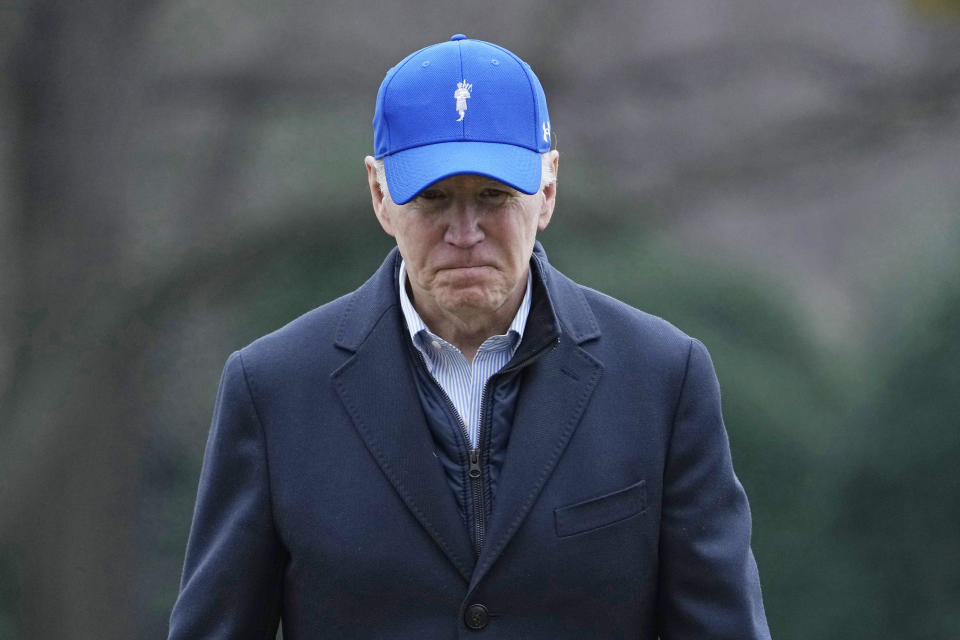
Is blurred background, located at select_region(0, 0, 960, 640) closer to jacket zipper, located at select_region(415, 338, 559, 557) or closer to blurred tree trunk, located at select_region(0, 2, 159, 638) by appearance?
blurred tree trunk, located at select_region(0, 2, 159, 638)

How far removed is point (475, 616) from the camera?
6.40 ft

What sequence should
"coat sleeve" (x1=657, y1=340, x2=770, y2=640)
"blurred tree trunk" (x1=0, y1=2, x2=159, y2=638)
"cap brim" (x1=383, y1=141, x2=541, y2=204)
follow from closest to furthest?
1. "cap brim" (x1=383, y1=141, x2=541, y2=204)
2. "coat sleeve" (x1=657, y1=340, x2=770, y2=640)
3. "blurred tree trunk" (x1=0, y1=2, x2=159, y2=638)

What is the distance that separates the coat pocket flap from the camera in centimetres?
198

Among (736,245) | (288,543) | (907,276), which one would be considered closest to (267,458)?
(288,543)

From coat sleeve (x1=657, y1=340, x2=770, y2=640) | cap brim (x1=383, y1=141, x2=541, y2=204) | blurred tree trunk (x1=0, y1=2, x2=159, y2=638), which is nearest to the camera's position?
cap brim (x1=383, y1=141, x2=541, y2=204)

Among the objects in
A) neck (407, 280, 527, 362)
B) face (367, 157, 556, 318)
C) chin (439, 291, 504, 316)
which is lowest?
neck (407, 280, 527, 362)

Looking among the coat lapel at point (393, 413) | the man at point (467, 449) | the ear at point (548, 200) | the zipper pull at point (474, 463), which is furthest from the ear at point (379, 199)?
the zipper pull at point (474, 463)

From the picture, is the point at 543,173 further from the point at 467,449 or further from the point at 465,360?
the point at 467,449

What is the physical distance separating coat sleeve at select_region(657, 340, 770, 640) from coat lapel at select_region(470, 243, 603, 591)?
6.5 inches

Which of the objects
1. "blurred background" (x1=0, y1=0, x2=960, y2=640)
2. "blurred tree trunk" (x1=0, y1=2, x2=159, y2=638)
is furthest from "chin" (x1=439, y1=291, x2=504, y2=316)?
"blurred tree trunk" (x1=0, y1=2, x2=159, y2=638)

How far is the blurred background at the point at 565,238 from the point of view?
16.4ft

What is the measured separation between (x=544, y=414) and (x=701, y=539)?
0.31 metres

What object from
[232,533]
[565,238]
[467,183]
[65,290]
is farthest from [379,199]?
[65,290]

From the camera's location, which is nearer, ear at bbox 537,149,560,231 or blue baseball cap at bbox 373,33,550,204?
blue baseball cap at bbox 373,33,550,204
